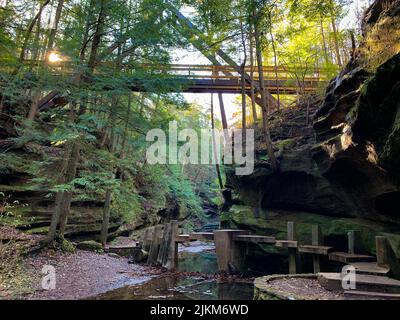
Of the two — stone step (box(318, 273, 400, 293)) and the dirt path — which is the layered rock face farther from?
the dirt path

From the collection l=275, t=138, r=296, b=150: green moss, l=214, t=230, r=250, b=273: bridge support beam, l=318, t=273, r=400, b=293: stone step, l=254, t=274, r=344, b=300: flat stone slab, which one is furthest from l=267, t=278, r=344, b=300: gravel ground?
l=275, t=138, r=296, b=150: green moss

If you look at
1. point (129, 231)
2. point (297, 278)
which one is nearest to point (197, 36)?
point (297, 278)

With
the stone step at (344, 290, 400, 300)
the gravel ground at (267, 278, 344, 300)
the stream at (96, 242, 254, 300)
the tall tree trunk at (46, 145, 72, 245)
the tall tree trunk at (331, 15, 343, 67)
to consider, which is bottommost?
the stream at (96, 242, 254, 300)

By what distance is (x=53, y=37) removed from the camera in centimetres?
1092

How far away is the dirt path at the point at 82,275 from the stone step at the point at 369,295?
18.0ft

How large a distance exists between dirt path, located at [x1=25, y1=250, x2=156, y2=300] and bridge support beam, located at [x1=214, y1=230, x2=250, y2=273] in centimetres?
258

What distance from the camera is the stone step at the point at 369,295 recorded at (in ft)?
16.8

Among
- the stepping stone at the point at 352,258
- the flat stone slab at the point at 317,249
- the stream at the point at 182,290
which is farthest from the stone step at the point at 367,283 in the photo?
the stream at the point at 182,290

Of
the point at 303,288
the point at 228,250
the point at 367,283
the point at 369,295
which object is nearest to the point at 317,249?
the point at 303,288

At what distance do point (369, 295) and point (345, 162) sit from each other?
14.5ft

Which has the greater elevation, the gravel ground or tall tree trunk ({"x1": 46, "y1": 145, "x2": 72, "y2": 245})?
tall tree trunk ({"x1": 46, "y1": 145, "x2": 72, "y2": 245})

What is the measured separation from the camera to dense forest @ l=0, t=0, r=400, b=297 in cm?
771
